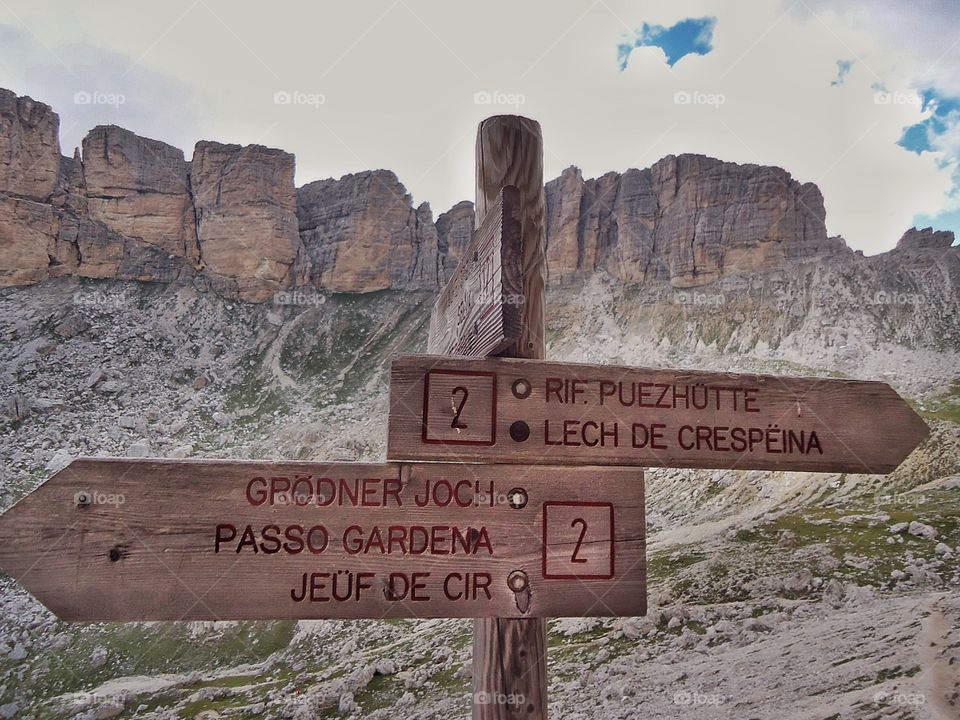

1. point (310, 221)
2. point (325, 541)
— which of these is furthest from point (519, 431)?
point (310, 221)

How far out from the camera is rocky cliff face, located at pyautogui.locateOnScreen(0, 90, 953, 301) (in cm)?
4184

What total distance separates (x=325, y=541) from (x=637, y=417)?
1.01 metres

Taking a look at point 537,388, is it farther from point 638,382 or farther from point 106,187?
point 106,187

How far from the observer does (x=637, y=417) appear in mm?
2150

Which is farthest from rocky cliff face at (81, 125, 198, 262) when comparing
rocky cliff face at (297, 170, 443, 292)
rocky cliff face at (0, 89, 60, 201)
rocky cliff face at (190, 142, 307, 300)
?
rocky cliff face at (297, 170, 443, 292)

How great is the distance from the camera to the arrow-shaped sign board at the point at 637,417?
2.05m

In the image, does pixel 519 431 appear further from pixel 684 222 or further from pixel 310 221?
pixel 310 221

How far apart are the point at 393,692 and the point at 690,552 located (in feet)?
22.0

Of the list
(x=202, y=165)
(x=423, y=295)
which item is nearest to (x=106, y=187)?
(x=202, y=165)

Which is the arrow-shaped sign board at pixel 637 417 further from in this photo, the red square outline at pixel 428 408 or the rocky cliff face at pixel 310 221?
the rocky cliff face at pixel 310 221

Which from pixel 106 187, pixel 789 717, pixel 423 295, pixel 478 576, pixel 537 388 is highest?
pixel 106 187

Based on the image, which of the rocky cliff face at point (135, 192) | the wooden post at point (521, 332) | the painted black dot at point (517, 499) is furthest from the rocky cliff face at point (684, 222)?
the painted black dot at point (517, 499)

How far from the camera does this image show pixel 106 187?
47.0 meters

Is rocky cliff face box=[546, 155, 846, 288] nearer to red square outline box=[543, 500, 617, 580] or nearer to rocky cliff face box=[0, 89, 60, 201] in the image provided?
rocky cliff face box=[0, 89, 60, 201]
